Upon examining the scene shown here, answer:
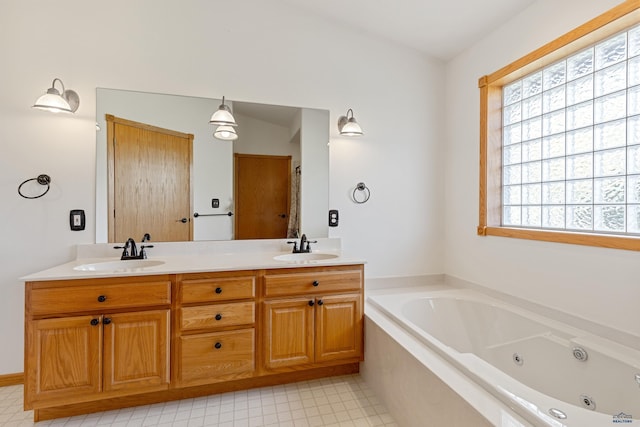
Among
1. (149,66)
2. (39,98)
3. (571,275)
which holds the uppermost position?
(149,66)

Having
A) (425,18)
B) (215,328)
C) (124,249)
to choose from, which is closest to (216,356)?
(215,328)

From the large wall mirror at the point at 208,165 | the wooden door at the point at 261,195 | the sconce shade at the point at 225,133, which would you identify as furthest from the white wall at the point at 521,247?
the sconce shade at the point at 225,133

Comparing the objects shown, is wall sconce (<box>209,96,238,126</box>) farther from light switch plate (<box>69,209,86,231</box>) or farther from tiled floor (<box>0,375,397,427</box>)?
tiled floor (<box>0,375,397,427</box>)

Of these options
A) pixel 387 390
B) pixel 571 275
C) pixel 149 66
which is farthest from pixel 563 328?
pixel 149 66

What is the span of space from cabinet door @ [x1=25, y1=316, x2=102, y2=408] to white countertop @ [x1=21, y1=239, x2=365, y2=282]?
9.9 inches

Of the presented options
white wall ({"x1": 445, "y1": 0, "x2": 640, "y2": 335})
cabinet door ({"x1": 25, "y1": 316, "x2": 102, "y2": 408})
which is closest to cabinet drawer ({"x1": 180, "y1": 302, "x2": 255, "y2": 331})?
cabinet door ({"x1": 25, "y1": 316, "x2": 102, "y2": 408})

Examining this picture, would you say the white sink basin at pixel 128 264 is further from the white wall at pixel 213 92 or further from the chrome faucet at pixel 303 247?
the chrome faucet at pixel 303 247

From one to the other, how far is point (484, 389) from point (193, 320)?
1467 mm

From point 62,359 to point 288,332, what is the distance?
117 centimetres

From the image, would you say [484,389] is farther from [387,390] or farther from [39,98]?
[39,98]

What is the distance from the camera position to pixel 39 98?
1854mm

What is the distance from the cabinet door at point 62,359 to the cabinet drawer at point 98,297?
6 cm

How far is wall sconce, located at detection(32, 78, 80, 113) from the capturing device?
1.78m

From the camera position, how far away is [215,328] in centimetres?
178
